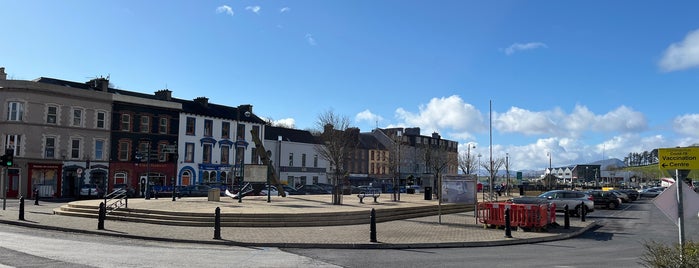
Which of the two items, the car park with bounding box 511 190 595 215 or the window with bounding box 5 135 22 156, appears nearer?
the car park with bounding box 511 190 595 215

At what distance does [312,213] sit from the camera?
21.0 meters

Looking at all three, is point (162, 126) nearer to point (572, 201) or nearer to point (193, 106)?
point (193, 106)

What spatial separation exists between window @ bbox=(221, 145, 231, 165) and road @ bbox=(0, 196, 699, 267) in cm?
4271

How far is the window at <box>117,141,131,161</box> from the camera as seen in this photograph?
165ft

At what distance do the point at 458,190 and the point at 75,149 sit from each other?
37946mm

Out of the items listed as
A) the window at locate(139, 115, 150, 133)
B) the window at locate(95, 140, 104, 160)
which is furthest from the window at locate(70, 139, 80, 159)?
the window at locate(139, 115, 150, 133)

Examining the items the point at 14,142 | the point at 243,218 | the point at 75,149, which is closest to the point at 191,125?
the point at 75,149

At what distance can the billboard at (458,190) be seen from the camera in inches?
882

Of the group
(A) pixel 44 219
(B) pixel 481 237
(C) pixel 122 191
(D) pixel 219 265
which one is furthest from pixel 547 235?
(A) pixel 44 219

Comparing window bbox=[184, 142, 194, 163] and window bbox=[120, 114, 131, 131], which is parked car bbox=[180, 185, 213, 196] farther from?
window bbox=[184, 142, 194, 163]

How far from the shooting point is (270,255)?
13195 mm

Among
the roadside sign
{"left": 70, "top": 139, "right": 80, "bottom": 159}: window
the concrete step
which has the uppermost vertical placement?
{"left": 70, "top": 139, "right": 80, "bottom": 159}: window

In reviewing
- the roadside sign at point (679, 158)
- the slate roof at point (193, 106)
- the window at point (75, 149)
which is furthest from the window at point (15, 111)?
the roadside sign at point (679, 158)

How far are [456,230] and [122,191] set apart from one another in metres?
14.6
